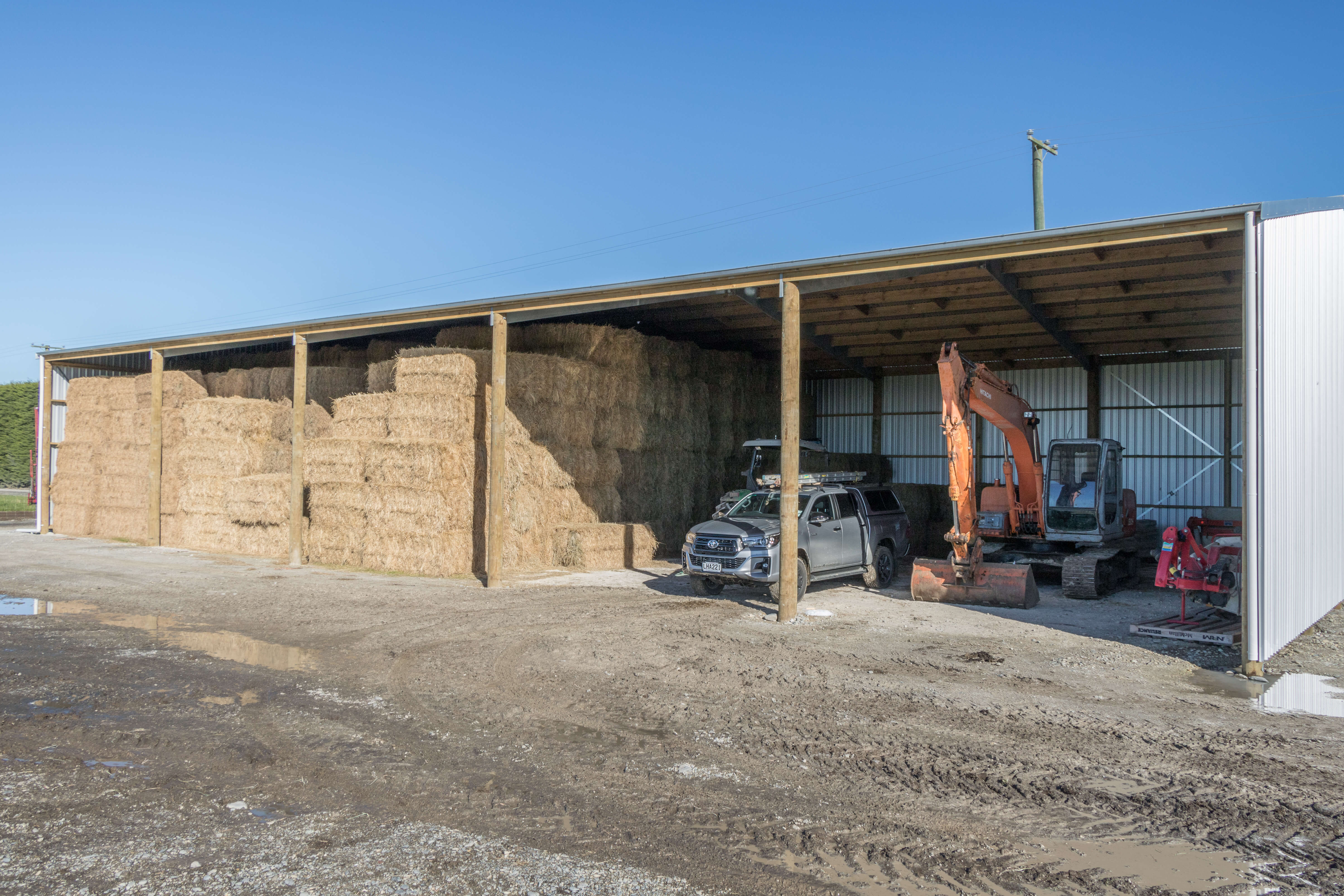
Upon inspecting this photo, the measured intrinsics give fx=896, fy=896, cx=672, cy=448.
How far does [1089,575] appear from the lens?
Answer: 14.3 meters

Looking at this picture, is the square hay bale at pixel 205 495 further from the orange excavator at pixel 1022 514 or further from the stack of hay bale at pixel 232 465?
the orange excavator at pixel 1022 514

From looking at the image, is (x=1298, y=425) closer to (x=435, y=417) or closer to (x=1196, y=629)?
(x=1196, y=629)

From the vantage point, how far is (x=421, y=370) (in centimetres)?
1619

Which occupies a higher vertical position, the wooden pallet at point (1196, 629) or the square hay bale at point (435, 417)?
the square hay bale at point (435, 417)

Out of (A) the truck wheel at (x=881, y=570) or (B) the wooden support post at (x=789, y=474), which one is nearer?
(B) the wooden support post at (x=789, y=474)

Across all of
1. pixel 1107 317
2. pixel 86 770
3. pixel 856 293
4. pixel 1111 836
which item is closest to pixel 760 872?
pixel 1111 836

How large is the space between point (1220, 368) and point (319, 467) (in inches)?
764

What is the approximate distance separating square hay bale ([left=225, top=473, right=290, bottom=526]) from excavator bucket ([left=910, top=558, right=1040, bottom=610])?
1265cm

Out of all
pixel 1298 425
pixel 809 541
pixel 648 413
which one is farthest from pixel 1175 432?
pixel 648 413

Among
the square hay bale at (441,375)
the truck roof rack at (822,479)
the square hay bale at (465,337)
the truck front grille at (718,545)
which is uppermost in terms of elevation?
the square hay bale at (465,337)

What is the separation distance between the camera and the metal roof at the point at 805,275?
9.68m

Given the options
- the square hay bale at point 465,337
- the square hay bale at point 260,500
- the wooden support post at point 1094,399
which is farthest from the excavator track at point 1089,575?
the square hay bale at point 260,500

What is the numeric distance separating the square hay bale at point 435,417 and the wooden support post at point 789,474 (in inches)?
253

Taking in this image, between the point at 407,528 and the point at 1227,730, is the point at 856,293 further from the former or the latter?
the point at 1227,730
